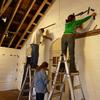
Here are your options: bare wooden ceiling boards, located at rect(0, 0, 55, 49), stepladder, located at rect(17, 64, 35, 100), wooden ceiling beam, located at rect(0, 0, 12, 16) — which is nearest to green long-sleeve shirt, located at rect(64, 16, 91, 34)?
stepladder, located at rect(17, 64, 35, 100)

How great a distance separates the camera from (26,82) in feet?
19.1

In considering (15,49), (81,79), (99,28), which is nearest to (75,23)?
(99,28)

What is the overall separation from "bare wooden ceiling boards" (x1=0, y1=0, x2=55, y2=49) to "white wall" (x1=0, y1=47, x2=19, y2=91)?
61cm

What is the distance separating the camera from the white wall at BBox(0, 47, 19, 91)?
7867mm

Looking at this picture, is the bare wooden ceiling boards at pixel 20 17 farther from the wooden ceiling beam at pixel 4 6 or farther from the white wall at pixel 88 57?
Result: the white wall at pixel 88 57

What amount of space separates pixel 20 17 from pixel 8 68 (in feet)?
8.90

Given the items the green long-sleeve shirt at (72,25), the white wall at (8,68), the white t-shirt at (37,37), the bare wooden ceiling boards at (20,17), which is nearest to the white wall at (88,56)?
the green long-sleeve shirt at (72,25)

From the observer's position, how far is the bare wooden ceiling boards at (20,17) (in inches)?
229

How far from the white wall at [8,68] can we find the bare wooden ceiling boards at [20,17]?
611 millimetres

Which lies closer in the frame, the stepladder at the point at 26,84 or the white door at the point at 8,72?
the stepladder at the point at 26,84

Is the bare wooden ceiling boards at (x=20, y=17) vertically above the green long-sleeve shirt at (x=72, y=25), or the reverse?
the bare wooden ceiling boards at (x=20, y=17)

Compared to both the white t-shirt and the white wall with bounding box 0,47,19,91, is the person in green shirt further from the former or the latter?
the white wall with bounding box 0,47,19,91

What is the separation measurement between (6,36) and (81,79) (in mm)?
3784

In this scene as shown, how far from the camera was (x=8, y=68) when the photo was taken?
8.05 m
